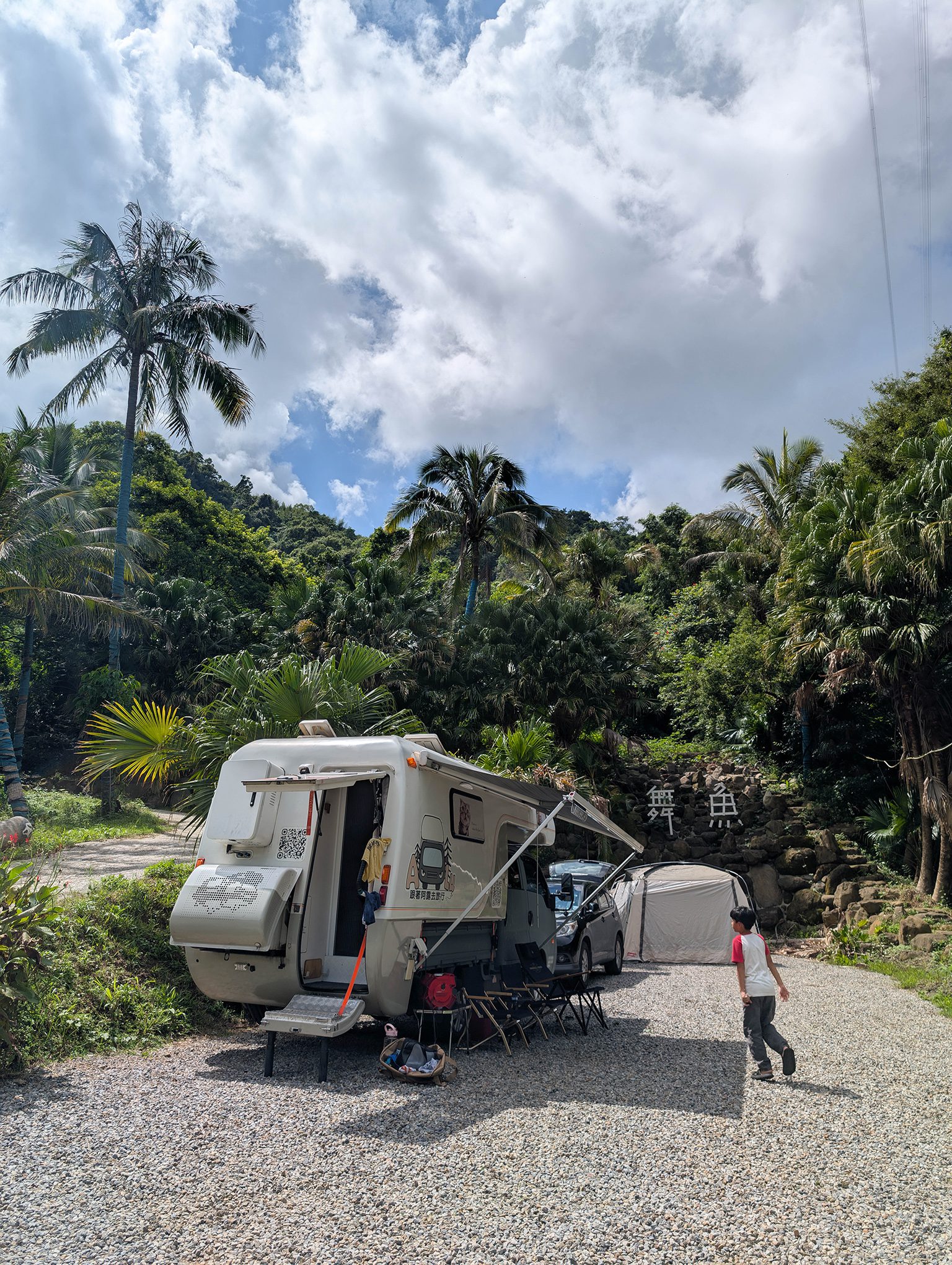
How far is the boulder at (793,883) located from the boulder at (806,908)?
0.37 meters

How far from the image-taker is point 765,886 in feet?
64.2

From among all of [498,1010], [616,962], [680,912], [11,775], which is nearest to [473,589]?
[680,912]

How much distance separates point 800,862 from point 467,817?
557 inches

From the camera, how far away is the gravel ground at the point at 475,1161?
378 centimetres

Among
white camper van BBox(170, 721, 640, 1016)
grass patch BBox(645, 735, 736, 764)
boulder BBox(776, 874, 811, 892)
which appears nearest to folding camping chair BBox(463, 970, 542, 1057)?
white camper van BBox(170, 721, 640, 1016)

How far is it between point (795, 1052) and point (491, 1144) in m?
4.09

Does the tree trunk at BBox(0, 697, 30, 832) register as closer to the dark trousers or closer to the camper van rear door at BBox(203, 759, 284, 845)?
the camper van rear door at BBox(203, 759, 284, 845)

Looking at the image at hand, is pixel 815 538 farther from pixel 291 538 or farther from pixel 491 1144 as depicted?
pixel 291 538

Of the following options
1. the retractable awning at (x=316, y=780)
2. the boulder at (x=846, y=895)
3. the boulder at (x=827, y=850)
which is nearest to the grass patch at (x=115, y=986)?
the retractable awning at (x=316, y=780)

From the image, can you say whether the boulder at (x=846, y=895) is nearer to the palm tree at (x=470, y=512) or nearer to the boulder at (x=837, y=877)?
the boulder at (x=837, y=877)

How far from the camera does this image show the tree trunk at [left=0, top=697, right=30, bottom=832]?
18078mm

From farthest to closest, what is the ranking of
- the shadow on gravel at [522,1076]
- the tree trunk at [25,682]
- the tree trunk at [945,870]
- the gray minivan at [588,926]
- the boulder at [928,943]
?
the tree trunk at [25,682] < the tree trunk at [945,870] < the boulder at [928,943] < the gray minivan at [588,926] < the shadow on gravel at [522,1076]

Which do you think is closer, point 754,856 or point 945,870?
point 945,870

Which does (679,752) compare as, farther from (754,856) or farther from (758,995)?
(758,995)
